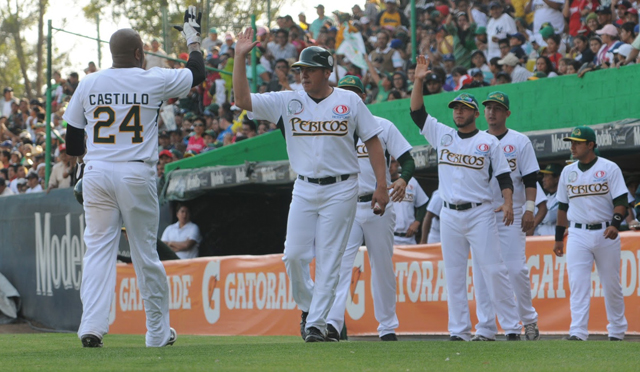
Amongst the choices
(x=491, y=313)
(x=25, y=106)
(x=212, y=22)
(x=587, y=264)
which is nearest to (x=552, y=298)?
(x=587, y=264)

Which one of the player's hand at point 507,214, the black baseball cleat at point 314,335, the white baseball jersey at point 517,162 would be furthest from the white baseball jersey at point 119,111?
the white baseball jersey at point 517,162

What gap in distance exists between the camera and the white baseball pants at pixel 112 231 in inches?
262

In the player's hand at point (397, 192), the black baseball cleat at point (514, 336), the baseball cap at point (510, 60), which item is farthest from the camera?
the baseball cap at point (510, 60)

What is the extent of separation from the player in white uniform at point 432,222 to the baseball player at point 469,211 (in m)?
3.82

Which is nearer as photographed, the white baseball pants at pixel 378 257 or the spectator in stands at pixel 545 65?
the white baseball pants at pixel 378 257

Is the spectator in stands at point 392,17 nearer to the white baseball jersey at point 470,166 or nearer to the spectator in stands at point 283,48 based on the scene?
the spectator in stands at point 283,48

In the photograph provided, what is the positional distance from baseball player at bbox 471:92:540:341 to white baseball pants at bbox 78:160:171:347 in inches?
121

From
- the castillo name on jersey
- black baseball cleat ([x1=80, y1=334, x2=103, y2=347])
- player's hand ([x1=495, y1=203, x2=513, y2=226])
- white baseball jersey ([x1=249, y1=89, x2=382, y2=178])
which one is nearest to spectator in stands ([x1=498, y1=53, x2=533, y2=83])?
player's hand ([x1=495, y1=203, x2=513, y2=226])

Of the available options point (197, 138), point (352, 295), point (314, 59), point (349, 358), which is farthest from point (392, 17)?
point (349, 358)

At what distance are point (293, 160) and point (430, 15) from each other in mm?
10249

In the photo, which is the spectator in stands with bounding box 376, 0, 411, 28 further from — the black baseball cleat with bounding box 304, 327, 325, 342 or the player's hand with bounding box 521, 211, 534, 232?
the black baseball cleat with bounding box 304, 327, 325, 342

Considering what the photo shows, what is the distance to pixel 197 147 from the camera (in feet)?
59.6

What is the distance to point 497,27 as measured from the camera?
50.9 ft

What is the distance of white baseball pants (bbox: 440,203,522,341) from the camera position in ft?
27.6
